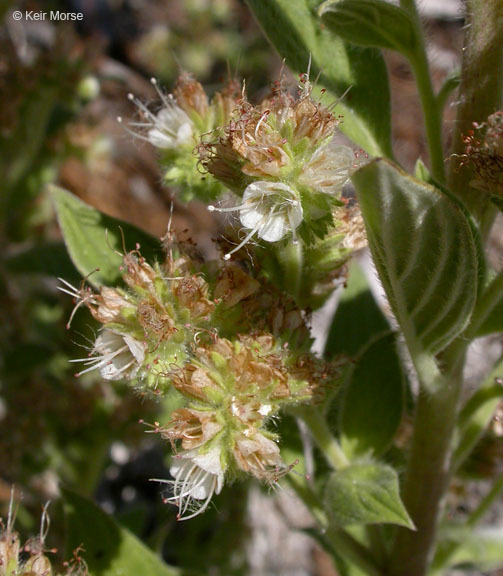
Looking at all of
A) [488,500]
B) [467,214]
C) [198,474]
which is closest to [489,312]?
[467,214]

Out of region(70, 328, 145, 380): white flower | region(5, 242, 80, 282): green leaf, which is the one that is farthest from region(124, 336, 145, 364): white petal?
region(5, 242, 80, 282): green leaf

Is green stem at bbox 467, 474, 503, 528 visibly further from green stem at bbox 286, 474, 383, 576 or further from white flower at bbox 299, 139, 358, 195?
white flower at bbox 299, 139, 358, 195

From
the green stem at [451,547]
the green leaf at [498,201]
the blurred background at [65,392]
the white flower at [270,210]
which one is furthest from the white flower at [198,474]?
the green stem at [451,547]

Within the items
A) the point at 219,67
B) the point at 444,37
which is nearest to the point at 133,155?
the point at 219,67

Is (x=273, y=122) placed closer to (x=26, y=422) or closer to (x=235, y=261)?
(x=235, y=261)

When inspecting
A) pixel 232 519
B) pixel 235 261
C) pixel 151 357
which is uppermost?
pixel 235 261

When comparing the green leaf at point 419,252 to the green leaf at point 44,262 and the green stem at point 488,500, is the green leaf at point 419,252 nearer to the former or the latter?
the green stem at point 488,500
